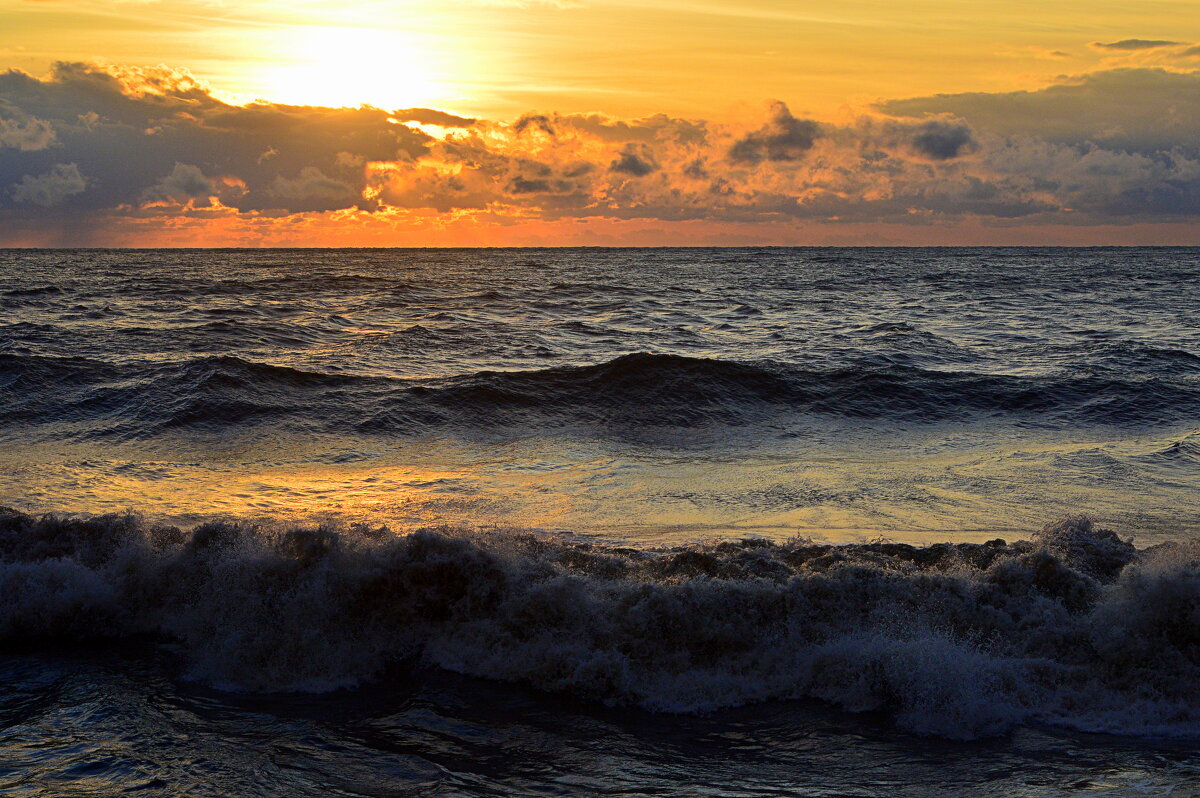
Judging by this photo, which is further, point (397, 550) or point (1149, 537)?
point (1149, 537)

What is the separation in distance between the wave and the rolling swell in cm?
731

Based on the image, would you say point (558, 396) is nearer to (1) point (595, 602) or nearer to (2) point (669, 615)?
(1) point (595, 602)

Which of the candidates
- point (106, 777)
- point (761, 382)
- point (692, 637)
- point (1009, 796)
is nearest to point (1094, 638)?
point (1009, 796)

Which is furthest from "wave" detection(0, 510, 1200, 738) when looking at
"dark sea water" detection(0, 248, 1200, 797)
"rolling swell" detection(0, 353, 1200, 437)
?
"rolling swell" detection(0, 353, 1200, 437)

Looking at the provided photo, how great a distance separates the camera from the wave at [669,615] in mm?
5949

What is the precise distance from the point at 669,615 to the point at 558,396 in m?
10.3

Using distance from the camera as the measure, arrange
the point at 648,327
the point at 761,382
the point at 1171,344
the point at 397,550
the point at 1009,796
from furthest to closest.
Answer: the point at 648,327 < the point at 1171,344 < the point at 761,382 < the point at 397,550 < the point at 1009,796

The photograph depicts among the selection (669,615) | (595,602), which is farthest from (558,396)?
(669,615)

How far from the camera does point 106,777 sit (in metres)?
4.97

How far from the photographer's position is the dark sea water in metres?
5.26

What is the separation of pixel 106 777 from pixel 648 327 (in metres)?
24.8

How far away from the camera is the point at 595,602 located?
22.2ft

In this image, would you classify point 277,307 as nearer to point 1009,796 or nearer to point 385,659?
point 385,659

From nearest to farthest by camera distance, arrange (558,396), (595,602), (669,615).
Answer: (669,615), (595,602), (558,396)
